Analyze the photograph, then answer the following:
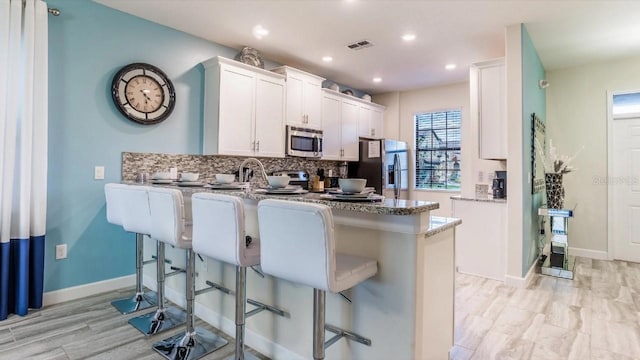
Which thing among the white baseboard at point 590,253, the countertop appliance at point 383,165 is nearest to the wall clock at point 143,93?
the countertop appliance at point 383,165

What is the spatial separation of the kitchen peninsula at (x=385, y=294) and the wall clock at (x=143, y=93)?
1828 mm

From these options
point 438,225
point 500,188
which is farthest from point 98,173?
point 500,188

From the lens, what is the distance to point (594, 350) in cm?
222

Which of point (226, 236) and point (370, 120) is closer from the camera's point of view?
point (226, 236)

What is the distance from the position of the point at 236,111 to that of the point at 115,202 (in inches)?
67.2

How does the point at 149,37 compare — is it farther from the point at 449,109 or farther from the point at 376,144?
the point at 449,109

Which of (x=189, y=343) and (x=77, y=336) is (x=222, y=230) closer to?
(x=189, y=343)

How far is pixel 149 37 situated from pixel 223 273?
2622 millimetres

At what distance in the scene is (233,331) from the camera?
2373 millimetres

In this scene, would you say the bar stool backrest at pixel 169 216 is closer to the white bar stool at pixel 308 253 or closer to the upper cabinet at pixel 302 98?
the white bar stool at pixel 308 253

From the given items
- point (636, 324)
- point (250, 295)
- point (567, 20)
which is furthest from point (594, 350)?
point (567, 20)

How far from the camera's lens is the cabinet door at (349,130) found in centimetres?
553

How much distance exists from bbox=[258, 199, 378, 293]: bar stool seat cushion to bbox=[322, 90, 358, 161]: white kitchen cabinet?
12.2 feet

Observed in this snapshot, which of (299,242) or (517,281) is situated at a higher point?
(299,242)
